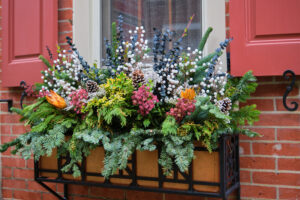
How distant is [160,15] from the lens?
2.06 meters

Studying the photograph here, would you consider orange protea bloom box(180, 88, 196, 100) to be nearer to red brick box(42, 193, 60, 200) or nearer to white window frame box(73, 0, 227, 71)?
white window frame box(73, 0, 227, 71)

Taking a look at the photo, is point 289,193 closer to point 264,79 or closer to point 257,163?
point 257,163

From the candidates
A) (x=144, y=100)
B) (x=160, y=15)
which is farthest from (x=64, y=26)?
(x=144, y=100)

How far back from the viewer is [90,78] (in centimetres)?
171

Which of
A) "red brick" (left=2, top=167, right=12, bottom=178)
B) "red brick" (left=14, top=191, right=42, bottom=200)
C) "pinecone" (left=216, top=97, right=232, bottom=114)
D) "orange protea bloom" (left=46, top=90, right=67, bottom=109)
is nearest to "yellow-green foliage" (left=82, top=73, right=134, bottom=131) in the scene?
"orange protea bloom" (left=46, top=90, right=67, bottom=109)

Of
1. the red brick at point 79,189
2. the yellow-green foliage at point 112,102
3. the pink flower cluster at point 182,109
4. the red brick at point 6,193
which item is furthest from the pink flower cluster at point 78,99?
the red brick at point 6,193

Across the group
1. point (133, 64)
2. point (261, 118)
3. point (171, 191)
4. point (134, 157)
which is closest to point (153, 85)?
point (133, 64)

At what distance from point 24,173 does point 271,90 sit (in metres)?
1.79

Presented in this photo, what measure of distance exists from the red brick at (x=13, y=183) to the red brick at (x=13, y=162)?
12cm

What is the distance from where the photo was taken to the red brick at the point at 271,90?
1.64m

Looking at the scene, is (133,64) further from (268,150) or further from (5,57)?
(5,57)

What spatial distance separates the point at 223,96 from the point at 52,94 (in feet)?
2.92

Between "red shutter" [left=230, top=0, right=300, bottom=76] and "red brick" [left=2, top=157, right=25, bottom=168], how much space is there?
1645 millimetres

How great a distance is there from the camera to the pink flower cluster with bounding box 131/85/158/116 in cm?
141
